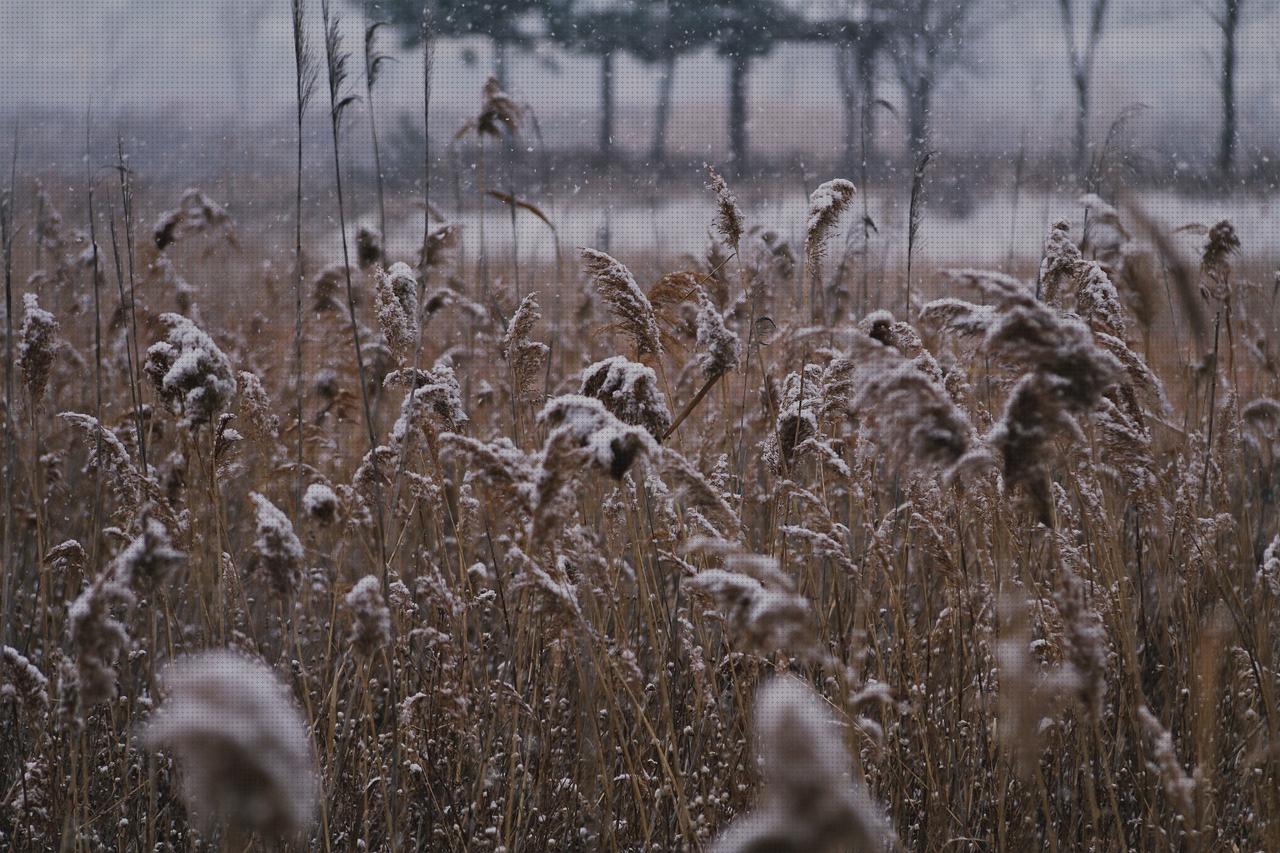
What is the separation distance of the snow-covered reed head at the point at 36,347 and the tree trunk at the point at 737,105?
1558 centimetres

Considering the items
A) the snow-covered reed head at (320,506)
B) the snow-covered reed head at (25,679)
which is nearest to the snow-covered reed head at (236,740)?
the snow-covered reed head at (320,506)

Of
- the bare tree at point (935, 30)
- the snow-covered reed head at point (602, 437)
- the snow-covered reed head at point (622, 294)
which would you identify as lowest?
the snow-covered reed head at point (602, 437)

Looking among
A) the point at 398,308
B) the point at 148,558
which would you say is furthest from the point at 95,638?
the point at 398,308

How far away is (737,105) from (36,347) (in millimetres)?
17326

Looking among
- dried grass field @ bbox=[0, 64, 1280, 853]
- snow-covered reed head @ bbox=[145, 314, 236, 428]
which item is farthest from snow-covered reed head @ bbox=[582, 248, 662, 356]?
snow-covered reed head @ bbox=[145, 314, 236, 428]

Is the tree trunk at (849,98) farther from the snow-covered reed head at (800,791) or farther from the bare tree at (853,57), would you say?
the snow-covered reed head at (800,791)

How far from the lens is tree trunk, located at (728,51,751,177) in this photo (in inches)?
681

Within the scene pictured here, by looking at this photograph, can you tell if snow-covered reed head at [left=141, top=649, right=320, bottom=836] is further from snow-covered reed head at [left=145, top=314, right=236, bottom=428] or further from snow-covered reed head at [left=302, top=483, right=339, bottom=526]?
snow-covered reed head at [left=145, top=314, right=236, bottom=428]

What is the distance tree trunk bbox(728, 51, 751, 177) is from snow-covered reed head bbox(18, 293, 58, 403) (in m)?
15.6

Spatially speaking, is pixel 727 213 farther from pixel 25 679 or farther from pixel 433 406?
pixel 25 679

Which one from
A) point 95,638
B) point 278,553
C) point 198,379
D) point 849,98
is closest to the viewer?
point 95,638

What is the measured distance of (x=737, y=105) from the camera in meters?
18.0

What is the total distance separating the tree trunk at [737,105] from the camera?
56.7ft

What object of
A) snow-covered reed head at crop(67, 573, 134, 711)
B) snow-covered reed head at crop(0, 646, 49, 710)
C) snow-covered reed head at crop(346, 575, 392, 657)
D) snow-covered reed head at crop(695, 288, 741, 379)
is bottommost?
snow-covered reed head at crop(0, 646, 49, 710)
